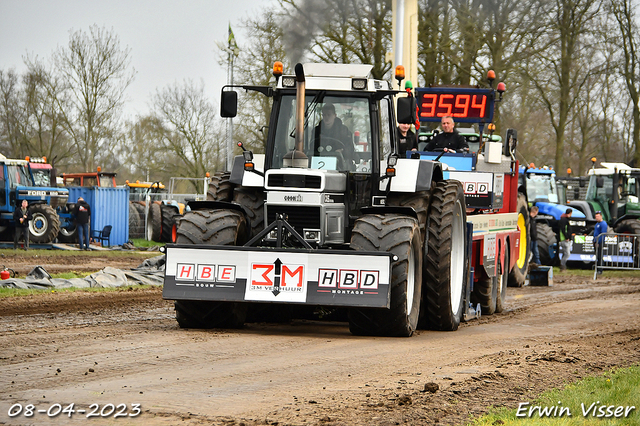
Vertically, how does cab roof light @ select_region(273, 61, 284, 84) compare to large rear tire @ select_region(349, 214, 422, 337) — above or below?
above

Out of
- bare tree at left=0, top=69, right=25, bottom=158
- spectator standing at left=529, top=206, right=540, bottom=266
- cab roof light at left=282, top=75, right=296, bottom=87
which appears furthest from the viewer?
bare tree at left=0, top=69, right=25, bottom=158

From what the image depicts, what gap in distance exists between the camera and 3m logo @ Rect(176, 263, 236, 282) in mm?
8891

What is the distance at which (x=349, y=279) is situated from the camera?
870 cm

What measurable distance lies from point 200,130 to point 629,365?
4553 centimetres

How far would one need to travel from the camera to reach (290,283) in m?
8.77

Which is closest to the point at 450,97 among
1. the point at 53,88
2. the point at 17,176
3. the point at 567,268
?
the point at 567,268

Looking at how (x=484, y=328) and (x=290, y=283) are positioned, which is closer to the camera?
(x=290, y=283)

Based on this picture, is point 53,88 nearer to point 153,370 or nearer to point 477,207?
point 477,207

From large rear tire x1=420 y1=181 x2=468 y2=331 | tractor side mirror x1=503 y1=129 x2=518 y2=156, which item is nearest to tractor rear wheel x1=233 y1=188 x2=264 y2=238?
large rear tire x1=420 y1=181 x2=468 y2=331

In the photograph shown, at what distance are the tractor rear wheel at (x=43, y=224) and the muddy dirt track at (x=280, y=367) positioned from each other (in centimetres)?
1757

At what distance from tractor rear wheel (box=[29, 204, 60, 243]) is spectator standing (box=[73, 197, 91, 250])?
0.71 meters

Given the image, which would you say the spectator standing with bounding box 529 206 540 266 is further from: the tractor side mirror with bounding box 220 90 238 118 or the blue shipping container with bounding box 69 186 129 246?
the blue shipping container with bounding box 69 186 129 246

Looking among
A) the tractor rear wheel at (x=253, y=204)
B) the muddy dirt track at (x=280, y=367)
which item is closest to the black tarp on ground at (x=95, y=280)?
the muddy dirt track at (x=280, y=367)

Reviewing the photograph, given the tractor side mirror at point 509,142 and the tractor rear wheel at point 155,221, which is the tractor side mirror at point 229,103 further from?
the tractor rear wheel at point 155,221
